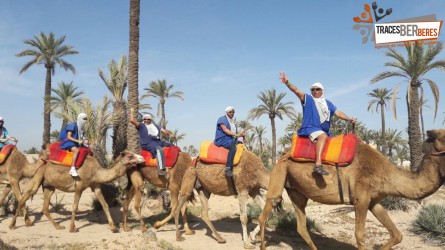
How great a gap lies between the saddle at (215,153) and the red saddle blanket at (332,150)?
5.83 feet

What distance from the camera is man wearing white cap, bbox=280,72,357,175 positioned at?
6312 millimetres

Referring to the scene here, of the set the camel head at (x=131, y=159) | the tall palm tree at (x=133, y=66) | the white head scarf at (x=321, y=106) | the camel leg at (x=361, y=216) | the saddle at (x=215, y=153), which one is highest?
the tall palm tree at (x=133, y=66)

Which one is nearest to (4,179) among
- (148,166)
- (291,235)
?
(148,166)

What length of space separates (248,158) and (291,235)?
7.97 ft

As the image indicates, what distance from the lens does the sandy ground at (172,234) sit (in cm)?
790

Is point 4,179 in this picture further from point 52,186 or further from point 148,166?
point 148,166

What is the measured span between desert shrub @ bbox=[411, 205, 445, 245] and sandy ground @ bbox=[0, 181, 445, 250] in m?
0.21

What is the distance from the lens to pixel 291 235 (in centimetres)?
913

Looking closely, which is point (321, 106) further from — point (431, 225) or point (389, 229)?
point (431, 225)

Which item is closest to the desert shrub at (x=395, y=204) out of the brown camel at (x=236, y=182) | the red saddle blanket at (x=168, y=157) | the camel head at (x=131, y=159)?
the brown camel at (x=236, y=182)

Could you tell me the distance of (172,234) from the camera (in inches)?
360

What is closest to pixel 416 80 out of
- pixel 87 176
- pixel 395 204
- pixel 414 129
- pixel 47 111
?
pixel 414 129

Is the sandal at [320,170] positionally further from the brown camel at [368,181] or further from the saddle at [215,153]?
the saddle at [215,153]

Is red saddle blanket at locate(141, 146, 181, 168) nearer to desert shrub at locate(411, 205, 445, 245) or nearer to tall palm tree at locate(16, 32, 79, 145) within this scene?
desert shrub at locate(411, 205, 445, 245)
